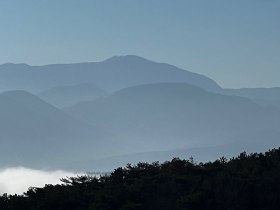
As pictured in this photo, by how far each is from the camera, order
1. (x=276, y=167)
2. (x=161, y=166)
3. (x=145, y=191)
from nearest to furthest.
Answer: (x=145, y=191), (x=276, y=167), (x=161, y=166)

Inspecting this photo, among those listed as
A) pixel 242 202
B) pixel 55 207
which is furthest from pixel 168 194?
pixel 55 207

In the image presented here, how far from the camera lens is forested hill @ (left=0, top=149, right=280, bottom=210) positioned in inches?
904

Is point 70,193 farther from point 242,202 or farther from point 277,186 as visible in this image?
point 277,186

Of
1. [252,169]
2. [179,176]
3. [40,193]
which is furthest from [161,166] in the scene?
[40,193]

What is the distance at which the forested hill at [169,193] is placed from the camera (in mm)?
22953

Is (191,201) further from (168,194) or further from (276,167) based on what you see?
(276,167)

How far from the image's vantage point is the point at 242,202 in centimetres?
2281

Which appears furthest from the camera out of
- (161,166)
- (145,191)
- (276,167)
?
(161,166)

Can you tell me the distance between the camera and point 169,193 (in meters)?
23.9

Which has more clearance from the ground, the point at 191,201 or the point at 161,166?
the point at 161,166

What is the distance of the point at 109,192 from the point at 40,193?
120 inches

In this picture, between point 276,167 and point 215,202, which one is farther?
point 276,167

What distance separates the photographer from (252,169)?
25.5 metres

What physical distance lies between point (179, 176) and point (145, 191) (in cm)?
190
